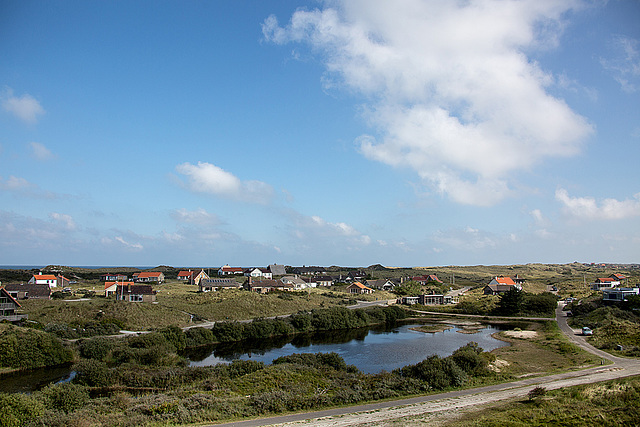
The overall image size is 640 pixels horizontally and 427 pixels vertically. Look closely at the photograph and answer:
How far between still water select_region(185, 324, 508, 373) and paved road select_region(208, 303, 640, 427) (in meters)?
10.2

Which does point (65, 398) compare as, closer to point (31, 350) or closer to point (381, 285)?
point (31, 350)

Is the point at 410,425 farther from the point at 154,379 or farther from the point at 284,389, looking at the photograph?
the point at 154,379

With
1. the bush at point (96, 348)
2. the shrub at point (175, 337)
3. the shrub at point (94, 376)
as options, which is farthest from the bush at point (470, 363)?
the bush at point (96, 348)

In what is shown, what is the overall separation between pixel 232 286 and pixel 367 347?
151 ft

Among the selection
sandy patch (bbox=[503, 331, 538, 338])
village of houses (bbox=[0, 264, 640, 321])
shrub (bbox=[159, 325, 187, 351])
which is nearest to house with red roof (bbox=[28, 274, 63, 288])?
village of houses (bbox=[0, 264, 640, 321])

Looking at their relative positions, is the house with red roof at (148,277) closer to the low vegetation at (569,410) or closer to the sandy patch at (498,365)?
the sandy patch at (498,365)

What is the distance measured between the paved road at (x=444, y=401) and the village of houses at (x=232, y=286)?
1496 inches

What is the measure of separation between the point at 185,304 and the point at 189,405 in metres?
42.9

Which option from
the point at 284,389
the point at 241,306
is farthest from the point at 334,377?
the point at 241,306

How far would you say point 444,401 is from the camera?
22.8 metres

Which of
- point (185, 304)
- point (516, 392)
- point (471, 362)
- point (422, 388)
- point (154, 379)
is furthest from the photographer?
point (185, 304)

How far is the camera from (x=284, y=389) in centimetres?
2484

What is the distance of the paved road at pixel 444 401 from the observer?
63.7 ft

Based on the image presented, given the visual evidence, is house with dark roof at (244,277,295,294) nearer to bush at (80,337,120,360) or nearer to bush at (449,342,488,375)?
bush at (80,337,120,360)
